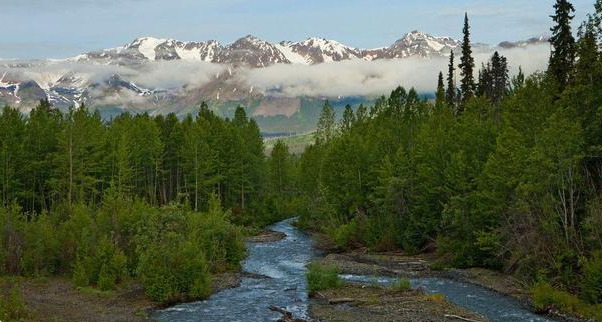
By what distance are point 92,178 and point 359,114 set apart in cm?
6909

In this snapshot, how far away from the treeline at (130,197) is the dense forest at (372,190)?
0.18 meters

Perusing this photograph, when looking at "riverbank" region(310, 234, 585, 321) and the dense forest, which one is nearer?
"riverbank" region(310, 234, 585, 321)

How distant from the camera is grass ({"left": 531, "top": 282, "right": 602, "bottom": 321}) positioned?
3609 centimetres

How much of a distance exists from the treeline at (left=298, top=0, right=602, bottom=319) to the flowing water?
3254mm

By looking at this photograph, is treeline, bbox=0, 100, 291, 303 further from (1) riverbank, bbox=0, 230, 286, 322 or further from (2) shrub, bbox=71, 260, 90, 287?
(1) riverbank, bbox=0, 230, 286, 322

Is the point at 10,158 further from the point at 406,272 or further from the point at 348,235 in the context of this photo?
the point at 406,272

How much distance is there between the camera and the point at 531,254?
43406mm

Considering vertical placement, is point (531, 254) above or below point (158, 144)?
below

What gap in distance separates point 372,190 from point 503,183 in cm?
3137

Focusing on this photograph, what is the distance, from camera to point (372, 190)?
8062 centimetres

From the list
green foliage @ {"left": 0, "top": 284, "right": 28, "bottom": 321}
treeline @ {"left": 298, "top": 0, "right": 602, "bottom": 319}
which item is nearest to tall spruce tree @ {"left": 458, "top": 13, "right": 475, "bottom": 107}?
treeline @ {"left": 298, "top": 0, "right": 602, "bottom": 319}

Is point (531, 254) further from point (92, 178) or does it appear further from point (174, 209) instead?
point (92, 178)

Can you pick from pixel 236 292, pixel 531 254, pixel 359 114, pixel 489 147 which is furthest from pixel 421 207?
pixel 359 114

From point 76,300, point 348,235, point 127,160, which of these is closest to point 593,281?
point 76,300
